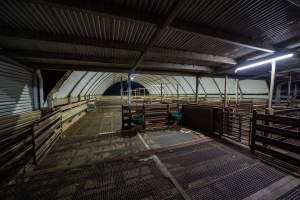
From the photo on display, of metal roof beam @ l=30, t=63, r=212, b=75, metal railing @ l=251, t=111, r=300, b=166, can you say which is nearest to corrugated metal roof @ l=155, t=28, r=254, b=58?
metal roof beam @ l=30, t=63, r=212, b=75

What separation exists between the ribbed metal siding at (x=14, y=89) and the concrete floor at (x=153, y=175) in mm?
1666

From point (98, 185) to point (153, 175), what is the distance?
40.9 inches

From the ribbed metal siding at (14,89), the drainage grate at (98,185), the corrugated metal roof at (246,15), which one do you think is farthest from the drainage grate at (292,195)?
the ribbed metal siding at (14,89)

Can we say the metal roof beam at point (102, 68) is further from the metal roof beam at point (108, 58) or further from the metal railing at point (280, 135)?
the metal railing at point (280, 135)

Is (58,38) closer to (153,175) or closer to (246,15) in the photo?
(153,175)

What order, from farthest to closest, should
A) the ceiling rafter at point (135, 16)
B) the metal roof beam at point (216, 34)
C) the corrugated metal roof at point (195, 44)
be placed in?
the corrugated metal roof at point (195, 44) → the metal roof beam at point (216, 34) → the ceiling rafter at point (135, 16)

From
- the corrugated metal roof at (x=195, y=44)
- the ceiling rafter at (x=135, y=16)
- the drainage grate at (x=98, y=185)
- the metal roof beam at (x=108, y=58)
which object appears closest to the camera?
the ceiling rafter at (x=135, y=16)

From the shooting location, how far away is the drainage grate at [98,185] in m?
2.10

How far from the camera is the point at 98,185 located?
232 centimetres

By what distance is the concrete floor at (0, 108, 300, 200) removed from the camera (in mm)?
2127

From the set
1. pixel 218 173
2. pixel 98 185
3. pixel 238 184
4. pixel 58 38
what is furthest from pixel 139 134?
pixel 58 38

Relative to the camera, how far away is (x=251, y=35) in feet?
10.3

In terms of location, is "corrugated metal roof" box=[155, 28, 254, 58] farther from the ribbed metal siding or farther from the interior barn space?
the ribbed metal siding

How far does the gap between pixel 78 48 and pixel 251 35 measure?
4611mm
